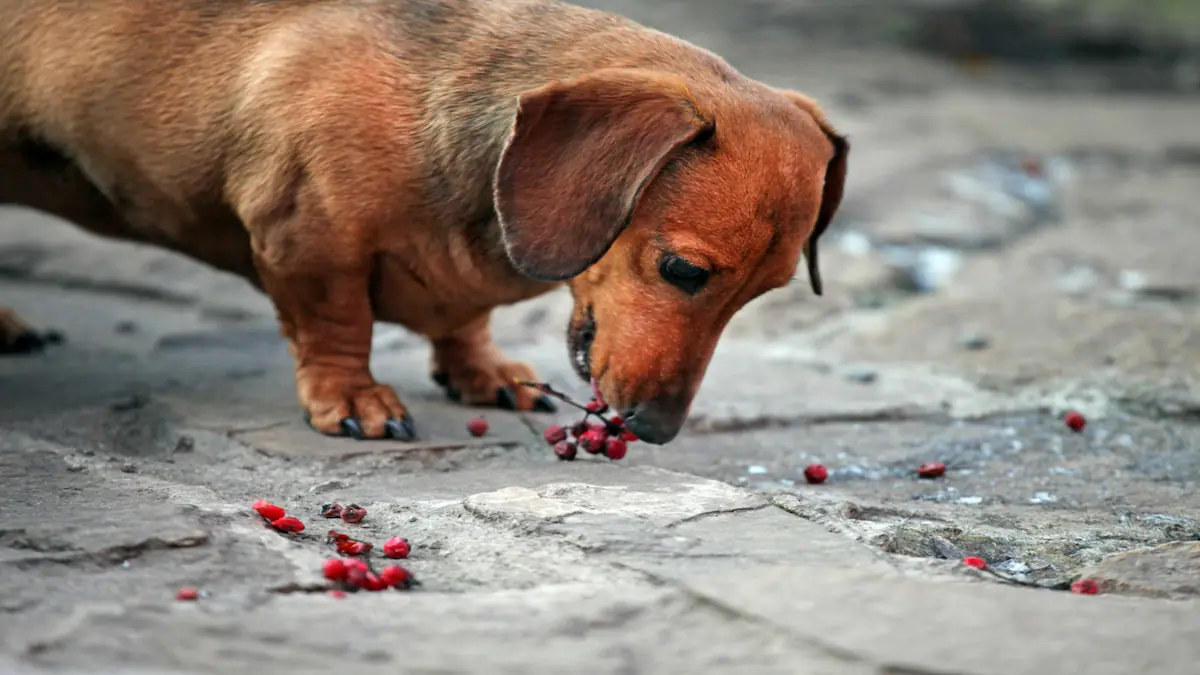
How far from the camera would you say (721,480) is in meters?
3.54

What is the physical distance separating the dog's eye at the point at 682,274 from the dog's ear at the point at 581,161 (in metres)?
0.15

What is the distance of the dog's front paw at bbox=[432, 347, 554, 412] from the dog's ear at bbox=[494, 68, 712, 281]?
103 centimetres

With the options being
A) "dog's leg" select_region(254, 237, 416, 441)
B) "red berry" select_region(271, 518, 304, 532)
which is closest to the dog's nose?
"dog's leg" select_region(254, 237, 416, 441)

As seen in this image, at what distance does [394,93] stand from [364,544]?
130 centimetres

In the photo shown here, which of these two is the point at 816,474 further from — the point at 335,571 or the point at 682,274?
the point at 335,571

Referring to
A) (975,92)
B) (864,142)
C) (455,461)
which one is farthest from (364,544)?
(975,92)

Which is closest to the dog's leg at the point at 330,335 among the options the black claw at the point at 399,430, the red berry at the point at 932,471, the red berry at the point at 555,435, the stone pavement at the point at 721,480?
the black claw at the point at 399,430

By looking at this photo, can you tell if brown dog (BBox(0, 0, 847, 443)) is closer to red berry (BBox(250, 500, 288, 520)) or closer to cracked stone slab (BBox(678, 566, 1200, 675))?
red berry (BBox(250, 500, 288, 520))

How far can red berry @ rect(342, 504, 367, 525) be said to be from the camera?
9.53ft

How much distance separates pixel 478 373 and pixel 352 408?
578 millimetres

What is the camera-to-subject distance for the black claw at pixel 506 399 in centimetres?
414

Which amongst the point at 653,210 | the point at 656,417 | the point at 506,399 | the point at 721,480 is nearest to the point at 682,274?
the point at 653,210

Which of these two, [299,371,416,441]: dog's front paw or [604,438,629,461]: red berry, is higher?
[604,438,629,461]: red berry

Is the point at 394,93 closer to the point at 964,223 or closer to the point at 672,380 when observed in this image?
the point at 672,380
